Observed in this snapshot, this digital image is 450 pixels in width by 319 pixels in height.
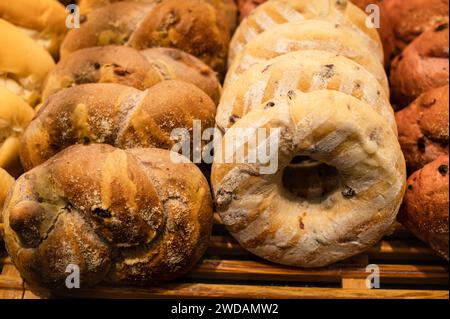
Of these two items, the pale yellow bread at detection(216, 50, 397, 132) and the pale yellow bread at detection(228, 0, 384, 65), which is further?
the pale yellow bread at detection(228, 0, 384, 65)

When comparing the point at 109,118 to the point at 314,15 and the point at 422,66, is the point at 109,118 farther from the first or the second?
the point at 422,66

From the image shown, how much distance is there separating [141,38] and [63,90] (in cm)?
39

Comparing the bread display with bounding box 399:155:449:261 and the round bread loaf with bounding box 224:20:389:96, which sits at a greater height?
the round bread loaf with bounding box 224:20:389:96

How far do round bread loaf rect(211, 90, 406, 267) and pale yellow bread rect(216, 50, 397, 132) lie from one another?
0.10m

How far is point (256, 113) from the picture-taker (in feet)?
4.66

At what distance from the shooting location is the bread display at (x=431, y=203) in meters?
1.54

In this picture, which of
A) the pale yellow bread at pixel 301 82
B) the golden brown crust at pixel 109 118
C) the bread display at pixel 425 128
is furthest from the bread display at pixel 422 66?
the golden brown crust at pixel 109 118

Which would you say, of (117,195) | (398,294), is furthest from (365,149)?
(117,195)

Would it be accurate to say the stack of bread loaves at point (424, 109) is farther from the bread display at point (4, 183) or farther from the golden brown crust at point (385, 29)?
the bread display at point (4, 183)

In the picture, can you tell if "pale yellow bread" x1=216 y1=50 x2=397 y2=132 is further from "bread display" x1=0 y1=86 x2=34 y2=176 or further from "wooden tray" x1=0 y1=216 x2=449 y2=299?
"bread display" x1=0 y1=86 x2=34 y2=176

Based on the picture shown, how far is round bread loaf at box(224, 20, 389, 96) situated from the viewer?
1.66m

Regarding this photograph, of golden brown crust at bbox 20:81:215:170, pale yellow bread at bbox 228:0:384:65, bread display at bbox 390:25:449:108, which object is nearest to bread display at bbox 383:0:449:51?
bread display at bbox 390:25:449:108

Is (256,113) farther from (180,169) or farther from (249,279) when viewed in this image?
(249,279)

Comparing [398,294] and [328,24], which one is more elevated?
[328,24]
